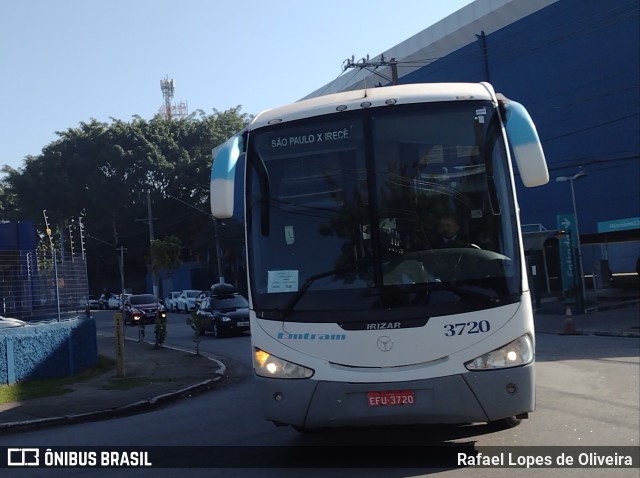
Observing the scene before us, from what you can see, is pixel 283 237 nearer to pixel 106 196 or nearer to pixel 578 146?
pixel 578 146

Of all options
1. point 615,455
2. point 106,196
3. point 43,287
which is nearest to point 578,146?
point 43,287

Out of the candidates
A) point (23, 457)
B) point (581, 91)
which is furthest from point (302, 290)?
point (581, 91)

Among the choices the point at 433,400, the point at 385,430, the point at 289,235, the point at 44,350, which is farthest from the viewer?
the point at 44,350

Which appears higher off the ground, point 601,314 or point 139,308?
point 139,308

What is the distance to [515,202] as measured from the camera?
21.6ft

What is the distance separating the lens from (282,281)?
662cm

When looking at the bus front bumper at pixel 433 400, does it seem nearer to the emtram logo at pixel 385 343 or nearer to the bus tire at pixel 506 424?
the emtram logo at pixel 385 343

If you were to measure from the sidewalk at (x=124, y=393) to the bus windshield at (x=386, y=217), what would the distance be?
5.45m

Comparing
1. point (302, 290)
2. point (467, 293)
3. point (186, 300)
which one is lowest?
point (186, 300)

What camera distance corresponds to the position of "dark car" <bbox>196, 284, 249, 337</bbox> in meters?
25.6

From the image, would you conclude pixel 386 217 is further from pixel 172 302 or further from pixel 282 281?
pixel 172 302

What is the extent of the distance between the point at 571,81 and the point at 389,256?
3181 cm

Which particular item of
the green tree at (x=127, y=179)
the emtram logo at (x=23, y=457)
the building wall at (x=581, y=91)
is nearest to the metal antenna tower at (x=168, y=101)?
the green tree at (x=127, y=179)

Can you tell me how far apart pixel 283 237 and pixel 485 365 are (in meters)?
2.09
